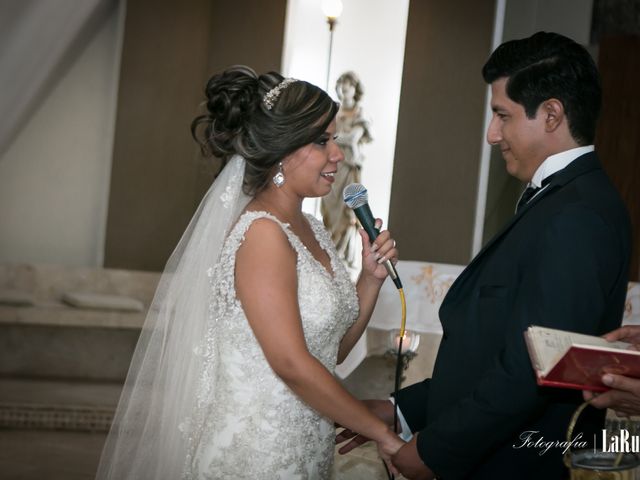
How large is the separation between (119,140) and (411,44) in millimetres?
2825

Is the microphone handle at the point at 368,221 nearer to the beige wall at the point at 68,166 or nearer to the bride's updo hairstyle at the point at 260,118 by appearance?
the bride's updo hairstyle at the point at 260,118

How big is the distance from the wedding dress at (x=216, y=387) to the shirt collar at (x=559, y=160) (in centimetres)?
80

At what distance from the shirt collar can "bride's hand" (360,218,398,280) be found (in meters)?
0.48

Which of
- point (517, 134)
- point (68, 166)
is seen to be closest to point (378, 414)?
point (517, 134)

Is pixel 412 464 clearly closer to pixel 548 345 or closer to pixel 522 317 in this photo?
pixel 522 317

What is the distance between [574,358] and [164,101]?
6.66 metres

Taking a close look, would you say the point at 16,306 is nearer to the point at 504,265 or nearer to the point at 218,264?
the point at 218,264

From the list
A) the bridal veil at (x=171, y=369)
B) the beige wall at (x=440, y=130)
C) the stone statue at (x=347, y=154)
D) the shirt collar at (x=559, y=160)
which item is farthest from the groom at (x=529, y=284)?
the stone statue at (x=347, y=154)

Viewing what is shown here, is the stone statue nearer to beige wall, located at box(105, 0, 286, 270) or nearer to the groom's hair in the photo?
beige wall, located at box(105, 0, 286, 270)

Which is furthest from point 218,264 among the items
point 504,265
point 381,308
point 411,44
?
point 411,44

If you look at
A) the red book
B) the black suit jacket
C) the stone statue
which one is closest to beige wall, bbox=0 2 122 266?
the stone statue

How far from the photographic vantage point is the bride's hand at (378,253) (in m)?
2.49

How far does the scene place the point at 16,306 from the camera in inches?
262

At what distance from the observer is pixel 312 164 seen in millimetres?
2664
